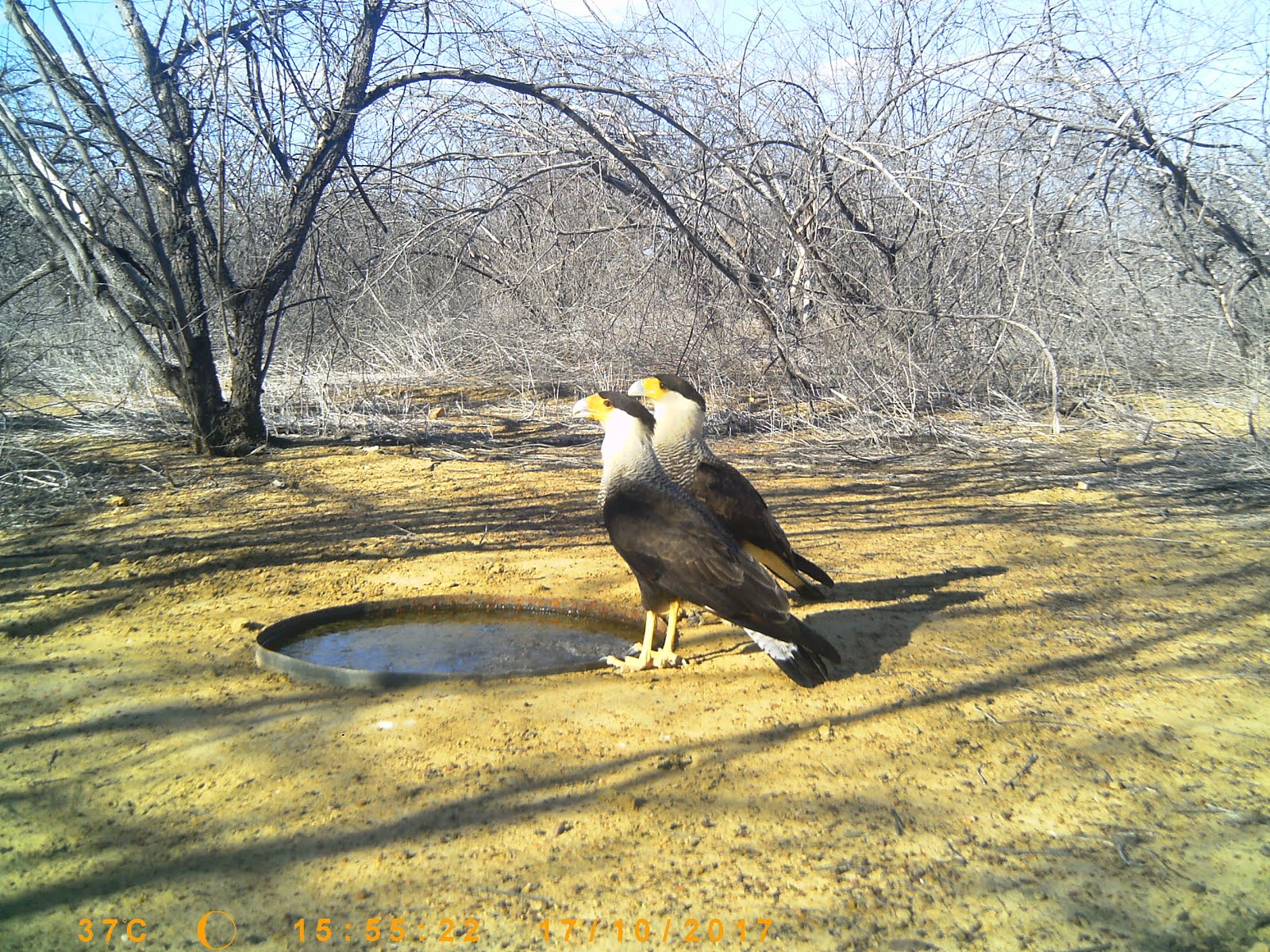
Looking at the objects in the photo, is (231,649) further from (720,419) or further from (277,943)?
(720,419)

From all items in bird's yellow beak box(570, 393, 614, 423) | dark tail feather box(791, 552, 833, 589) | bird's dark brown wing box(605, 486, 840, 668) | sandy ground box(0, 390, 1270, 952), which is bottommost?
sandy ground box(0, 390, 1270, 952)

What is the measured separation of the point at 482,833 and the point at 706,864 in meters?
0.68

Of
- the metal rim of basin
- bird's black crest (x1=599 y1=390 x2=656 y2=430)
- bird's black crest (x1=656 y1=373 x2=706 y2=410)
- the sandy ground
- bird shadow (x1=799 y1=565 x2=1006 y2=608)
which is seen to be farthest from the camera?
bird's black crest (x1=656 y1=373 x2=706 y2=410)

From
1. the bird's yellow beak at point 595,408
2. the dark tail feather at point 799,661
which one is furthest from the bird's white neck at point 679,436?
the dark tail feather at point 799,661

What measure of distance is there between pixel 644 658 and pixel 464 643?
91 cm

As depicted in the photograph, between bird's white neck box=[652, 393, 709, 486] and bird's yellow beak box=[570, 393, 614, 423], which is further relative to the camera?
bird's white neck box=[652, 393, 709, 486]

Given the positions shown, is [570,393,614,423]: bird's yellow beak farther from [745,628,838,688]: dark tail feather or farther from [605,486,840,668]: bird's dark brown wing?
[745,628,838,688]: dark tail feather

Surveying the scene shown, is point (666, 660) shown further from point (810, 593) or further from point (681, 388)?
point (681, 388)

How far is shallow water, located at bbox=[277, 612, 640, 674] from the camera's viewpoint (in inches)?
162

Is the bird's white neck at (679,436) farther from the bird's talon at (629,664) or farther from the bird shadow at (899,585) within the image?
the bird's talon at (629,664)

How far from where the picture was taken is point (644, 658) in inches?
161

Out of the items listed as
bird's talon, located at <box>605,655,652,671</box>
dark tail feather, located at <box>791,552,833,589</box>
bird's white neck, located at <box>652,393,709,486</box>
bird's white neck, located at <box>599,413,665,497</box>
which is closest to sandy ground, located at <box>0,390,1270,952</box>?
bird's talon, located at <box>605,655,652,671</box>

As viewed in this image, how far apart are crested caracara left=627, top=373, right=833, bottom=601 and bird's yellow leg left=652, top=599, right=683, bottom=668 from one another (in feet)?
2.22

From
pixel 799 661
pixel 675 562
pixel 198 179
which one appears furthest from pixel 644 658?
pixel 198 179
